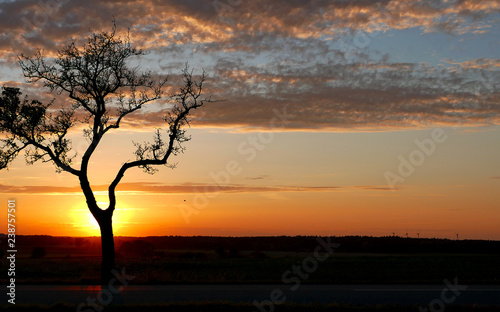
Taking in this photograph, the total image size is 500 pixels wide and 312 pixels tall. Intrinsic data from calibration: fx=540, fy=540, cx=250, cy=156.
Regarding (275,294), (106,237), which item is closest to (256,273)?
(106,237)

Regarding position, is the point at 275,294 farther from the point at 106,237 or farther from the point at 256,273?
the point at 256,273

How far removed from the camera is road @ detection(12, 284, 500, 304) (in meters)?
16.9

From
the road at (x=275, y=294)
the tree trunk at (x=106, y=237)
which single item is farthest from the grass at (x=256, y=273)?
the road at (x=275, y=294)

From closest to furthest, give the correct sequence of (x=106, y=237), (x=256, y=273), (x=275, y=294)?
1. (x=275, y=294)
2. (x=106, y=237)
3. (x=256, y=273)

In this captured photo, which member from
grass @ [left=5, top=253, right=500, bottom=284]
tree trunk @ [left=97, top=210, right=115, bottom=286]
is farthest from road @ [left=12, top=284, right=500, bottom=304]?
tree trunk @ [left=97, top=210, right=115, bottom=286]

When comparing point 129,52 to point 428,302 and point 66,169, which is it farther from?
point 428,302

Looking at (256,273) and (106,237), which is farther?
(256,273)

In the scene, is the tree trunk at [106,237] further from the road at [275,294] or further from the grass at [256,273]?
the road at [275,294]

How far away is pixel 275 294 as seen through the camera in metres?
18.1

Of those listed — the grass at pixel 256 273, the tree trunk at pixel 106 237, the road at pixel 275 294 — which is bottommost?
the grass at pixel 256 273

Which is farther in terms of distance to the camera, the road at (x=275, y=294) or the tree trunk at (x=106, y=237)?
the tree trunk at (x=106, y=237)

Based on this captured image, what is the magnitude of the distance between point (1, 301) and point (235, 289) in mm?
7853

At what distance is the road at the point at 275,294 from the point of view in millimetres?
16891

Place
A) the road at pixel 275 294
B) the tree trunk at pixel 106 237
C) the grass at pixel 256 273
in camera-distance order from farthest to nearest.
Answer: the tree trunk at pixel 106 237, the grass at pixel 256 273, the road at pixel 275 294
